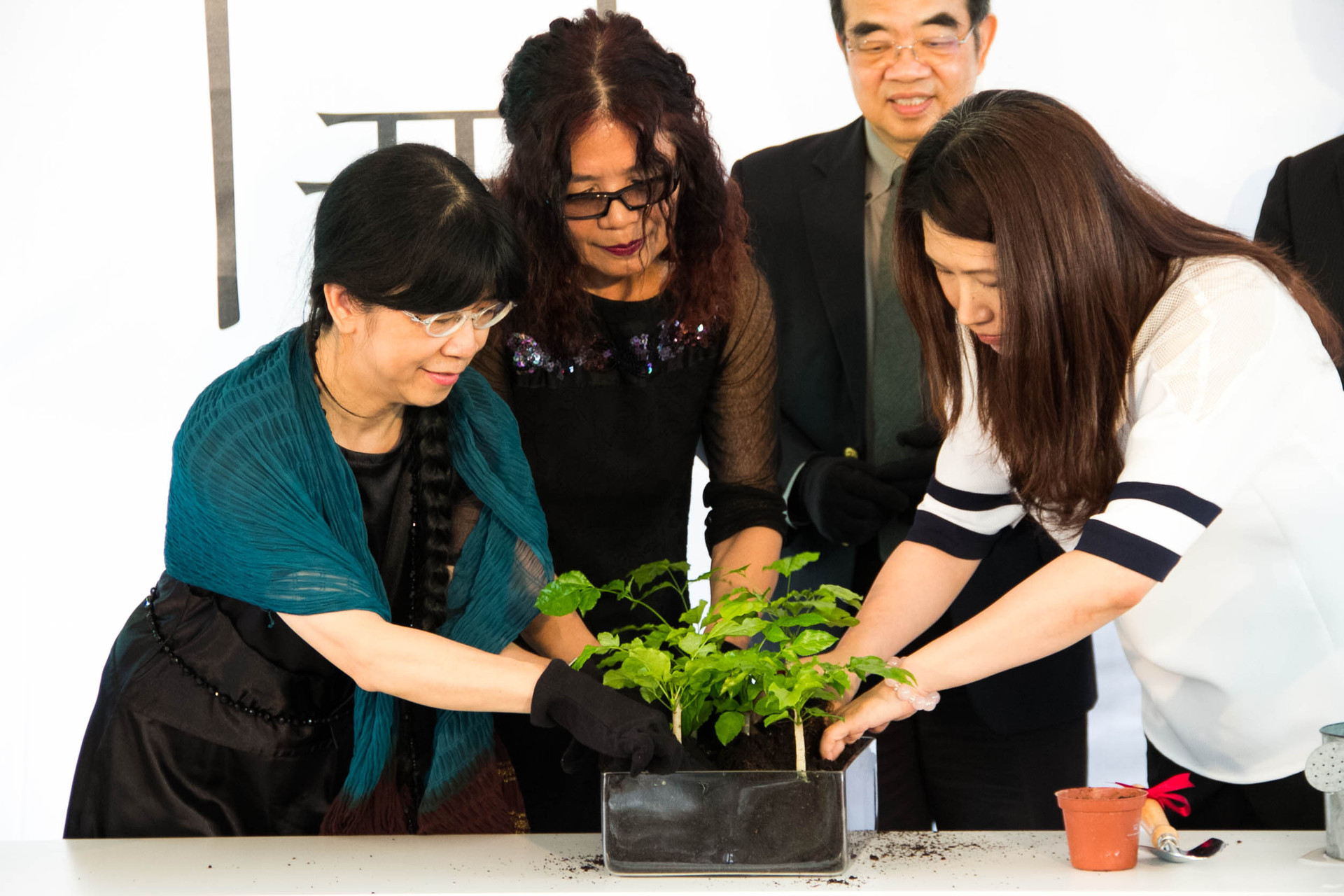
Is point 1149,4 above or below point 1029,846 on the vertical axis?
above

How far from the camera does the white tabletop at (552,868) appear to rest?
1.19m

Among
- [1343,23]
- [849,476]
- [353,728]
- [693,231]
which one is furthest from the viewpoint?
[1343,23]

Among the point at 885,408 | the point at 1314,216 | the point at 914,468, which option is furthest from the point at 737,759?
the point at 1314,216

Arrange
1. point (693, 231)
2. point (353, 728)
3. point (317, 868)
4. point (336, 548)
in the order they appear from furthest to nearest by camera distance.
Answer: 1. point (693, 231)
2. point (353, 728)
3. point (336, 548)
4. point (317, 868)

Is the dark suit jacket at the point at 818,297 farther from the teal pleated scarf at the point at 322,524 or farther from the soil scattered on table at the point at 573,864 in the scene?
the soil scattered on table at the point at 573,864

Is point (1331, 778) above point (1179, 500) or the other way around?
the other way around

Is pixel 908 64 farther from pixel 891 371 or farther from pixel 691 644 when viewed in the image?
pixel 691 644

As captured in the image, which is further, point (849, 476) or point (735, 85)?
point (735, 85)

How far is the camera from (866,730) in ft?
4.40

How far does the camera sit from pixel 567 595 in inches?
52.7

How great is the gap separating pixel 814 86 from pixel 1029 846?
1686mm

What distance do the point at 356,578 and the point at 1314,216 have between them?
1.66m

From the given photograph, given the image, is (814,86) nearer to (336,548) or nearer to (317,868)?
(336,548)

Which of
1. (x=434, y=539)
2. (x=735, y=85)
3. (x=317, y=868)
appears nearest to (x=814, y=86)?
(x=735, y=85)
